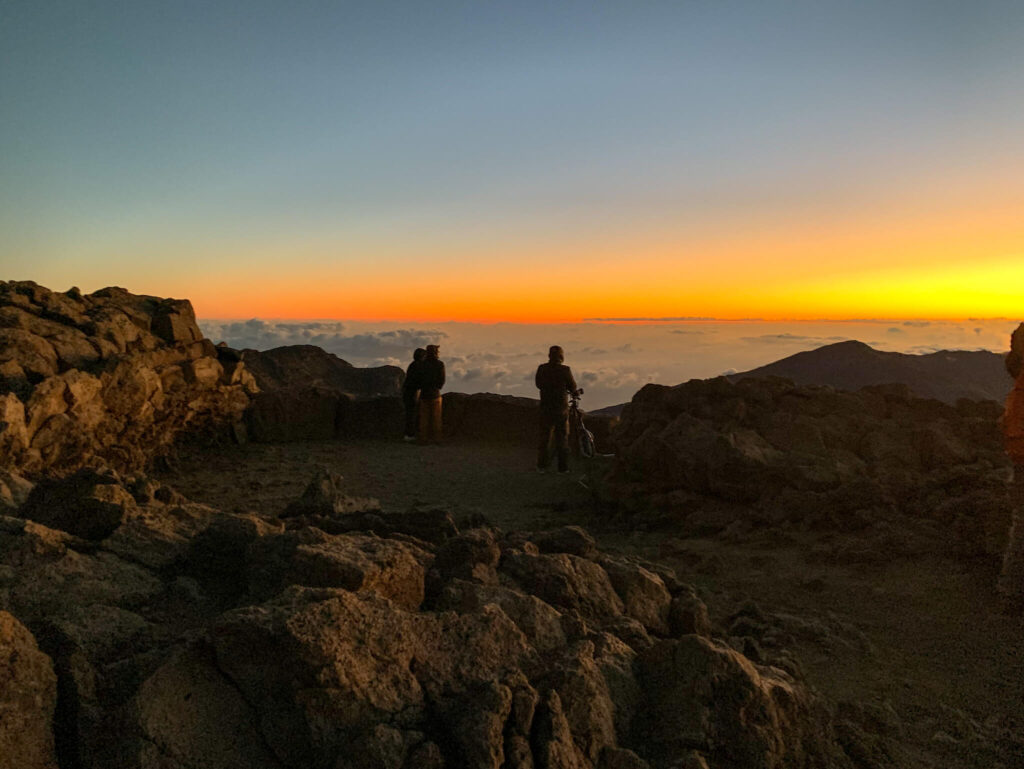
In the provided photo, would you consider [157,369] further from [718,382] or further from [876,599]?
[876,599]

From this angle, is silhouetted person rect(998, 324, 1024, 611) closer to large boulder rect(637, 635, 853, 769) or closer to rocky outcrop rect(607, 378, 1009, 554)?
rocky outcrop rect(607, 378, 1009, 554)

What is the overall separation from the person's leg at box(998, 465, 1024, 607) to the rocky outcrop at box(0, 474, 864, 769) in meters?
3.11

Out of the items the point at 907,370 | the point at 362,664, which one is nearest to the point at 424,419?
the point at 362,664

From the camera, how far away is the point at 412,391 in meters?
15.7

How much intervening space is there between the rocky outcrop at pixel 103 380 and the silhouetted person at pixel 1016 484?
11.5 meters

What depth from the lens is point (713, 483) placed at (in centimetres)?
963

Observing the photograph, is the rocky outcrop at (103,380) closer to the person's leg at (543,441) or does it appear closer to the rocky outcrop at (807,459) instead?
the person's leg at (543,441)

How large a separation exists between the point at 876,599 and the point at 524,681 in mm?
4817

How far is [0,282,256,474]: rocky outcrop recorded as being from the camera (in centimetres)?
1055

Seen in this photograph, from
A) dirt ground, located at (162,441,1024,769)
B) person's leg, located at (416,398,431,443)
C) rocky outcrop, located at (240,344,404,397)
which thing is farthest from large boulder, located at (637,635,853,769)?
rocky outcrop, located at (240,344,404,397)

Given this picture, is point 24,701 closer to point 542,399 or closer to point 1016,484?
point 1016,484

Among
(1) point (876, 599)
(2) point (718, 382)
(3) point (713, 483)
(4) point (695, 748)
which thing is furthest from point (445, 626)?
(2) point (718, 382)

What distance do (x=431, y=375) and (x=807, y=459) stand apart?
821cm

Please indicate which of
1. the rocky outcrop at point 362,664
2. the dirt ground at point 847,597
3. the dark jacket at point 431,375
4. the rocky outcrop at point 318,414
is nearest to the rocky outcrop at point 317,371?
the rocky outcrop at point 318,414
